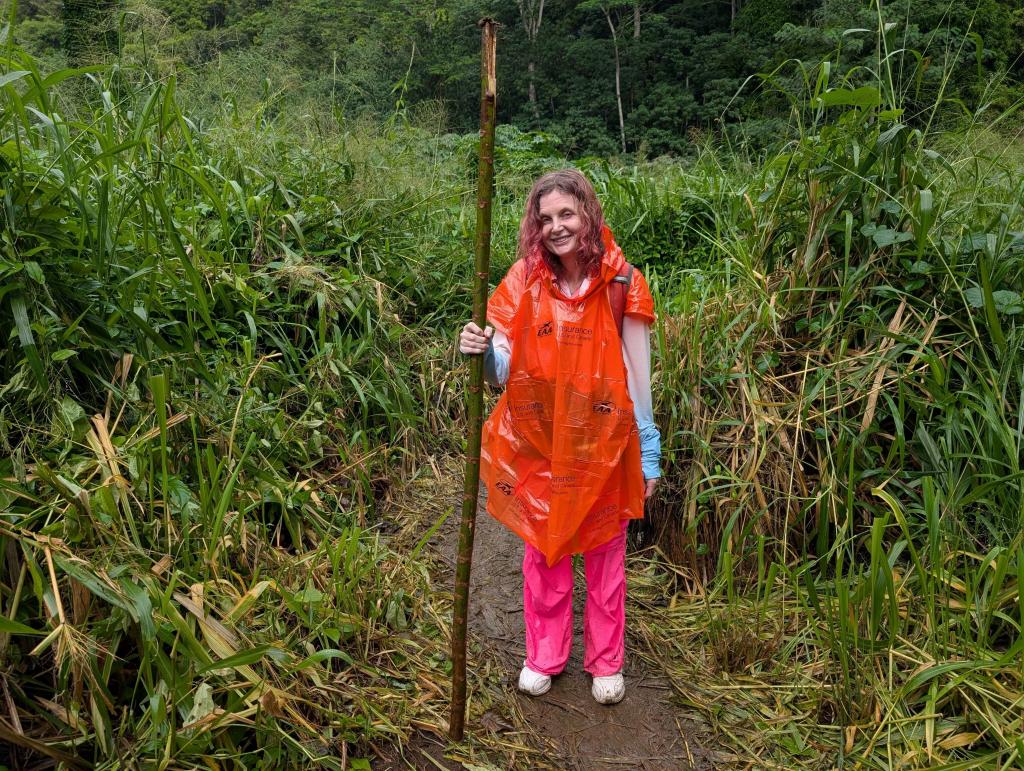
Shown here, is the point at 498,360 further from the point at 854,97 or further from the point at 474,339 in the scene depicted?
the point at 854,97

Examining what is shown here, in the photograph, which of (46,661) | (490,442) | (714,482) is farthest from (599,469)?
(46,661)

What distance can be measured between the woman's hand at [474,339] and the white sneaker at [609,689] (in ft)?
3.90

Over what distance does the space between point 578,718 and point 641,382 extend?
1.06 m

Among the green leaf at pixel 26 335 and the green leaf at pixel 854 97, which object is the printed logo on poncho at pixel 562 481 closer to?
the green leaf at pixel 26 335

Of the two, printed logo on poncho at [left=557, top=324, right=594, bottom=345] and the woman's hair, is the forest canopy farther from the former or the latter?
printed logo on poncho at [left=557, top=324, right=594, bottom=345]

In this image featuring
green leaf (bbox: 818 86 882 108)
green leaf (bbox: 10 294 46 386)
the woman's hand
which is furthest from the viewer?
green leaf (bbox: 818 86 882 108)

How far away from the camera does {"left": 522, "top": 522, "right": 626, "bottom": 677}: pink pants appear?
A: 2.14m

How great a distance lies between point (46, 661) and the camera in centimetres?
162

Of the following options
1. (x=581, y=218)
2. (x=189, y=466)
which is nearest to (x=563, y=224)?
(x=581, y=218)

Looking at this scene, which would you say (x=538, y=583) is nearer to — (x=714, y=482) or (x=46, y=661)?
(x=714, y=482)

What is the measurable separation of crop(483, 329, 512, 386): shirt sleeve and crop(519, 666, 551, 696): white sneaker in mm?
944

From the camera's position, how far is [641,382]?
6.77 feet

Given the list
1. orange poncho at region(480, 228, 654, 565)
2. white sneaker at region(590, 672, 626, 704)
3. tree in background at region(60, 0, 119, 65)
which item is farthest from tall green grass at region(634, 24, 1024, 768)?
tree in background at region(60, 0, 119, 65)

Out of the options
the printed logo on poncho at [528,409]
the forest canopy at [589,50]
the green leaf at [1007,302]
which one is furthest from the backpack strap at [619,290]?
the forest canopy at [589,50]
